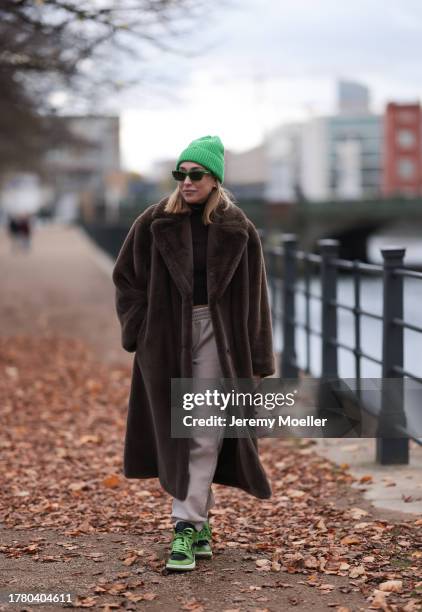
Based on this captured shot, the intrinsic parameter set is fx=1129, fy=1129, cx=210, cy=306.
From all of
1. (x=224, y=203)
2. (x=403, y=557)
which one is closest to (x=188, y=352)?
(x=224, y=203)

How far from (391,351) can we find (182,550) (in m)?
2.51

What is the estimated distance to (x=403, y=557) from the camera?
480 cm

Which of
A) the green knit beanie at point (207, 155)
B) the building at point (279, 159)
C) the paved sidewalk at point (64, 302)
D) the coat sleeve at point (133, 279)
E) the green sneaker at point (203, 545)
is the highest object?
the building at point (279, 159)

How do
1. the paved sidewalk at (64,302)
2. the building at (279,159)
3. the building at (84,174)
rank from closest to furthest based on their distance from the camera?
the paved sidewalk at (64,302), the building at (84,174), the building at (279,159)

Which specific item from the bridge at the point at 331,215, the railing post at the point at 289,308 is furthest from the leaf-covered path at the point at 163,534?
the bridge at the point at 331,215

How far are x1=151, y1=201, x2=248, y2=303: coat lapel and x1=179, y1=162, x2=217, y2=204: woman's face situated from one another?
9 cm

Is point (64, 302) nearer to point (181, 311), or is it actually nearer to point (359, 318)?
point (359, 318)

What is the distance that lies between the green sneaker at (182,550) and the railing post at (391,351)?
237 centimetres

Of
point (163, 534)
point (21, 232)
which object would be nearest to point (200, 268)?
point (163, 534)

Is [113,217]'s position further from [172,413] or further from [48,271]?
[172,413]

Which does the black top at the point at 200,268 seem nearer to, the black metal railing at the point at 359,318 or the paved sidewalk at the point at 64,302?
the black metal railing at the point at 359,318

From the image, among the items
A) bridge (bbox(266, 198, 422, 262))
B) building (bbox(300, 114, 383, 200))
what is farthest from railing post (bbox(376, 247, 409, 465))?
building (bbox(300, 114, 383, 200))

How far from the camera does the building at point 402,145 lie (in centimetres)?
13962

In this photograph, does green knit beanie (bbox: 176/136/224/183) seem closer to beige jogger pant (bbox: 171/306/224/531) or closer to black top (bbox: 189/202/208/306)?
black top (bbox: 189/202/208/306)
